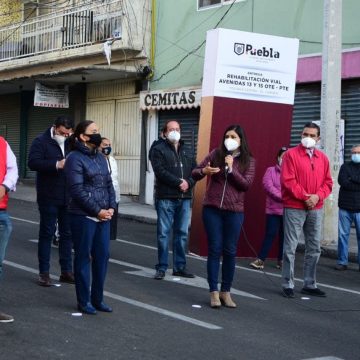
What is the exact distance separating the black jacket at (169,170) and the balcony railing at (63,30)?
1239cm

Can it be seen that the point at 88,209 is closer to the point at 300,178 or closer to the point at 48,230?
the point at 48,230

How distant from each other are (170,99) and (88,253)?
42.3 feet

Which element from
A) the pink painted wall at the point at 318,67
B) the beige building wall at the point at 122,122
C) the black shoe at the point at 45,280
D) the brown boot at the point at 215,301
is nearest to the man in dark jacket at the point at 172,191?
the black shoe at the point at 45,280

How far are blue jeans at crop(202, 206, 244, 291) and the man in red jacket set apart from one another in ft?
3.10

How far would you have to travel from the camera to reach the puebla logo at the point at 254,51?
35.8ft

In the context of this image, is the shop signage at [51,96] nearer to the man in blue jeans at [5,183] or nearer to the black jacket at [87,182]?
the black jacket at [87,182]

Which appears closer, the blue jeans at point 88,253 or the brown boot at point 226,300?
the blue jeans at point 88,253

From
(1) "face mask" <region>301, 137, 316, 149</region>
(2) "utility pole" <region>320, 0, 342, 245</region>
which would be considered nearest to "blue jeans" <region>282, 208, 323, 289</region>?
(1) "face mask" <region>301, 137, 316, 149</region>

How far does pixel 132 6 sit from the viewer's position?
805 inches

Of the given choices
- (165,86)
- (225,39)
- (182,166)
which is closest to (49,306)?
(182,166)

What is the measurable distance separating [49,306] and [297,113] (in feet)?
34.0

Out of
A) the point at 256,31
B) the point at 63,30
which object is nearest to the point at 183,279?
the point at 256,31

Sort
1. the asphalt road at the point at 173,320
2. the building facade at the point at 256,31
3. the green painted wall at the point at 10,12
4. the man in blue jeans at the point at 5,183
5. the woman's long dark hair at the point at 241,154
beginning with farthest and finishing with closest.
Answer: the green painted wall at the point at 10,12, the building facade at the point at 256,31, the woman's long dark hair at the point at 241,154, the man in blue jeans at the point at 5,183, the asphalt road at the point at 173,320

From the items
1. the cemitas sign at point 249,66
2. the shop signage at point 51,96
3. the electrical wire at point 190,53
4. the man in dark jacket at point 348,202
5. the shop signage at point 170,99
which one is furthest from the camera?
the shop signage at point 51,96
